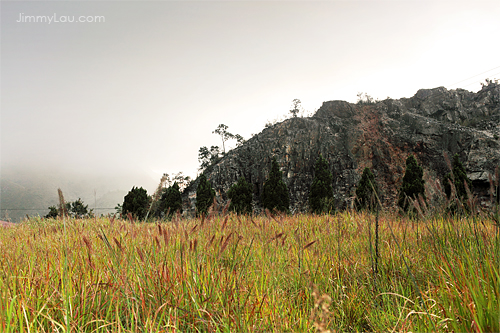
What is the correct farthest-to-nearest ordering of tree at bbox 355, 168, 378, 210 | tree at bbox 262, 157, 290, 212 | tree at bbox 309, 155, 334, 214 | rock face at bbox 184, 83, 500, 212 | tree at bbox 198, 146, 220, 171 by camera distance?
1. tree at bbox 198, 146, 220, 171
2. rock face at bbox 184, 83, 500, 212
3. tree at bbox 262, 157, 290, 212
4. tree at bbox 309, 155, 334, 214
5. tree at bbox 355, 168, 378, 210

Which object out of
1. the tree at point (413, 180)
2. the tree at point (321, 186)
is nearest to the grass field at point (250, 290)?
the tree at point (413, 180)

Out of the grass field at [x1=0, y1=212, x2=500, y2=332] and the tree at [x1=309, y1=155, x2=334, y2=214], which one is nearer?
the grass field at [x1=0, y1=212, x2=500, y2=332]

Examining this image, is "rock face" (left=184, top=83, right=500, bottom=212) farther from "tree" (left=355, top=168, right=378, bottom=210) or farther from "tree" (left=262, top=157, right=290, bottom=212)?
"tree" (left=355, top=168, right=378, bottom=210)

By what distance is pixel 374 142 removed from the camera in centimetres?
2748

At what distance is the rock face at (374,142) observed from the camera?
2453 cm

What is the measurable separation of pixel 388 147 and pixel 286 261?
28.4 m

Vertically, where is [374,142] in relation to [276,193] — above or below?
above

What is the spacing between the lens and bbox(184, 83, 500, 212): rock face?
24.5m

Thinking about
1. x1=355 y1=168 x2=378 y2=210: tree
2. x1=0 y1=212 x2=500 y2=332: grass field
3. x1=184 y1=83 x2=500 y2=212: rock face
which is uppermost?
x1=184 y1=83 x2=500 y2=212: rock face

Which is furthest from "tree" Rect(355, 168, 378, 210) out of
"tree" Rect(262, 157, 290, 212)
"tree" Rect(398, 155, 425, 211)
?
"tree" Rect(262, 157, 290, 212)

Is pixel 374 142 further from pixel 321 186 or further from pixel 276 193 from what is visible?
pixel 276 193

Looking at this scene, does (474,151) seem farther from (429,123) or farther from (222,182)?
(222,182)

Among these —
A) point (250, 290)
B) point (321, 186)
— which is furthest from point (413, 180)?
point (250, 290)

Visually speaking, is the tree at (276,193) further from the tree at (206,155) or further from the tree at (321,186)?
the tree at (206,155)
